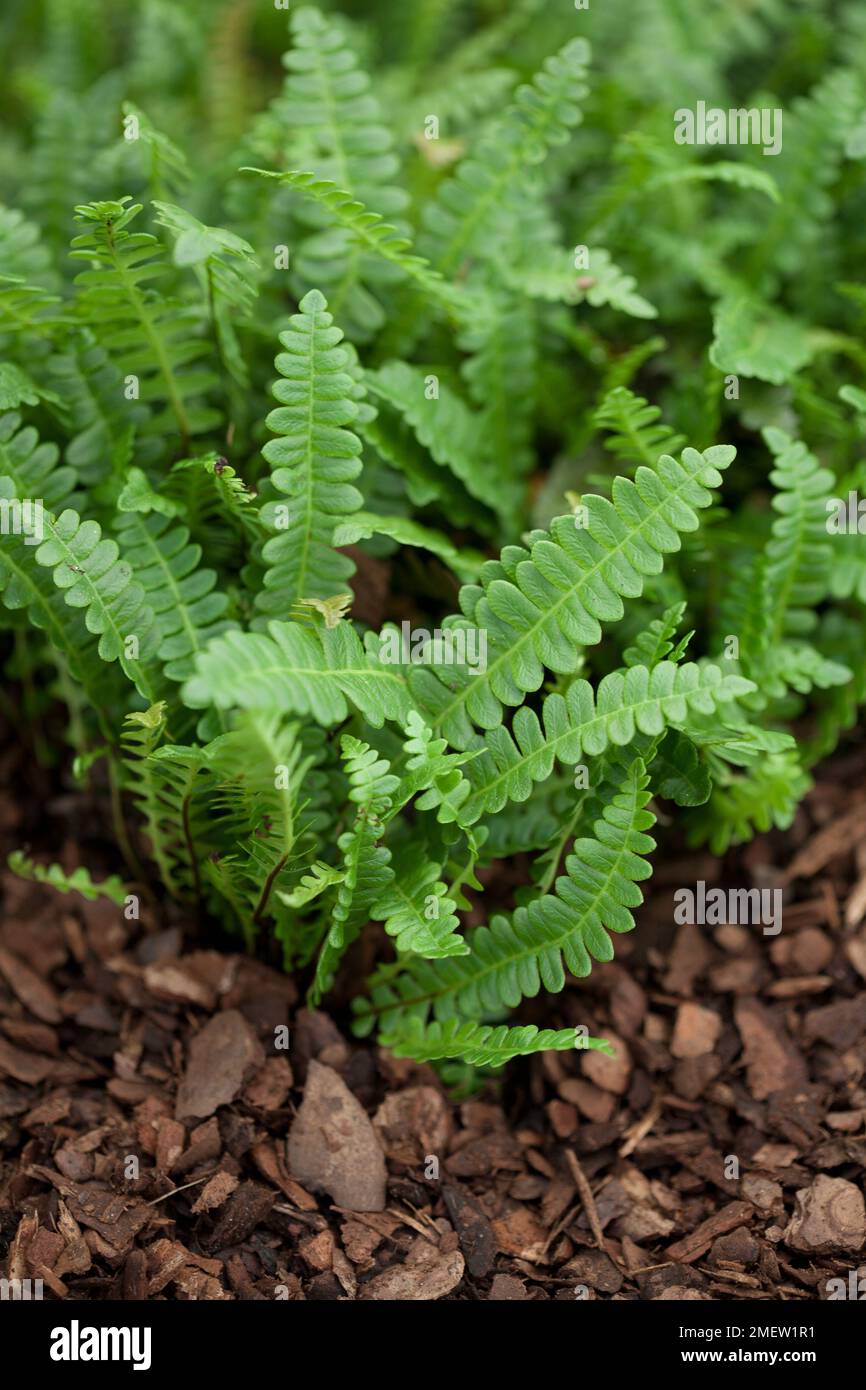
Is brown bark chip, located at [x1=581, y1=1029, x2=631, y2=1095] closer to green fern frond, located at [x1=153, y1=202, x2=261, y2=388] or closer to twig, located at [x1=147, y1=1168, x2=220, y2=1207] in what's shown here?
twig, located at [x1=147, y1=1168, x2=220, y2=1207]

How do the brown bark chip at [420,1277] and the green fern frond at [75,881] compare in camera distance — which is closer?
the brown bark chip at [420,1277]

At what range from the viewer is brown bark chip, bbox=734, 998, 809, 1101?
264 cm

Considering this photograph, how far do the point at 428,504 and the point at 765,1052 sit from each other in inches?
58.1

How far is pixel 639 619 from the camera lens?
2.81 meters

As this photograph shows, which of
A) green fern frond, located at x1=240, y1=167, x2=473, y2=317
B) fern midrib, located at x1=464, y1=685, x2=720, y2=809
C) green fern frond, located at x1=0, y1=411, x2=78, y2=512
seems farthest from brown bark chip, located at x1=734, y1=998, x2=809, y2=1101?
green fern frond, located at x1=0, y1=411, x2=78, y2=512

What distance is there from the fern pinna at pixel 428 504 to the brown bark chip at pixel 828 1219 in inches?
25.5

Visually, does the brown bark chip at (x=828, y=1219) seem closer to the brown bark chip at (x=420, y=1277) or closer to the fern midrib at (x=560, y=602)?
the brown bark chip at (x=420, y=1277)

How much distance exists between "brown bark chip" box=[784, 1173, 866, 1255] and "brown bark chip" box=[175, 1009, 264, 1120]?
1.09 meters

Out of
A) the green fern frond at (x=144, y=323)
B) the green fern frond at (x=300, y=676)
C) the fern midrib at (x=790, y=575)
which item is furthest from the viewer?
the fern midrib at (x=790, y=575)

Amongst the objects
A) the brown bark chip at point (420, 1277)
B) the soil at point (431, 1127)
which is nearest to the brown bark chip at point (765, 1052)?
the soil at point (431, 1127)

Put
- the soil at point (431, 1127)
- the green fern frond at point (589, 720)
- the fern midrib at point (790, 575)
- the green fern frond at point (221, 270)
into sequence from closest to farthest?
the green fern frond at point (589, 720) < the green fern frond at point (221, 270) < the soil at point (431, 1127) < the fern midrib at point (790, 575)

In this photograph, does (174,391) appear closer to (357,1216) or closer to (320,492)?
(320,492)

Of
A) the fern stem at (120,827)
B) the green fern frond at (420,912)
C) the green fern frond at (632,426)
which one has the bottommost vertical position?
the green fern frond at (420,912)

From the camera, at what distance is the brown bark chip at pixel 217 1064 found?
250 centimetres
